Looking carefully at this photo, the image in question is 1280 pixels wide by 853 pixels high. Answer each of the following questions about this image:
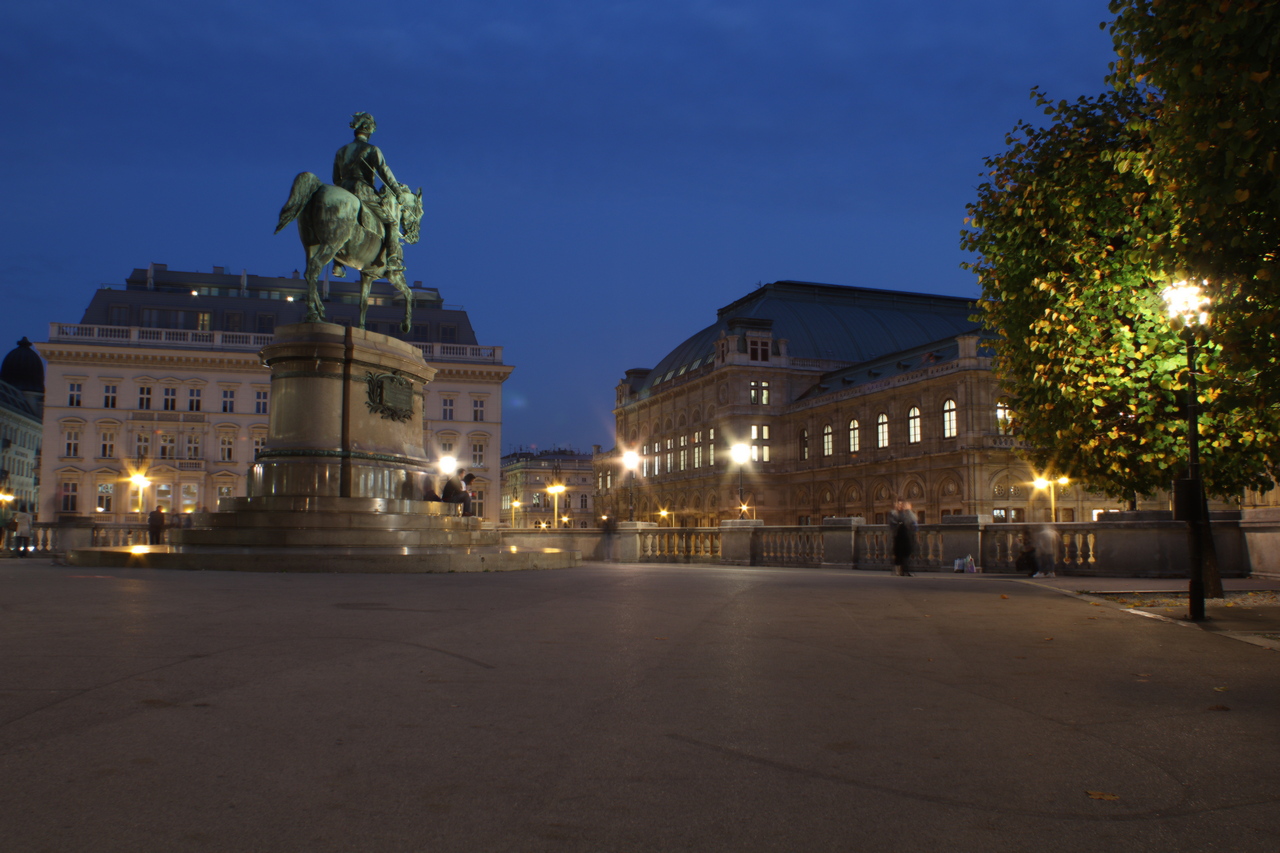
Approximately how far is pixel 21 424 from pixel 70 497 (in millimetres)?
51275

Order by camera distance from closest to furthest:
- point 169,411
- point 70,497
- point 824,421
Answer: point 70,497, point 169,411, point 824,421

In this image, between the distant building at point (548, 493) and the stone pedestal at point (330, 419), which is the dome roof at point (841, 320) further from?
the stone pedestal at point (330, 419)

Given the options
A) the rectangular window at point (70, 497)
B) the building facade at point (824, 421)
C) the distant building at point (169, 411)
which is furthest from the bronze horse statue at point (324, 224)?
the rectangular window at point (70, 497)

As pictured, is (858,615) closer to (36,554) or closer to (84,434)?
(36,554)

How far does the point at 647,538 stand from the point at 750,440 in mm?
62356

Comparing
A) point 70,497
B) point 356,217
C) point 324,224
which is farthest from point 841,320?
point 324,224

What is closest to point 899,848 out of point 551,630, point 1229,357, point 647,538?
point 551,630

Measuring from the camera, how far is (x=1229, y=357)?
9.02 meters

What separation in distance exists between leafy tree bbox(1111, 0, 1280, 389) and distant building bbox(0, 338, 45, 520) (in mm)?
104061

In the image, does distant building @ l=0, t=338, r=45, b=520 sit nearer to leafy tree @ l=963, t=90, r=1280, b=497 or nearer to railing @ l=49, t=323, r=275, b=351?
railing @ l=49, t=323, r=275, b=351

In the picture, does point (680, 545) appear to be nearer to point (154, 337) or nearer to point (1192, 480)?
point (1192, 480)

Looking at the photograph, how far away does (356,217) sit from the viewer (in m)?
19.8

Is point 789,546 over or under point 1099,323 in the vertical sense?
under

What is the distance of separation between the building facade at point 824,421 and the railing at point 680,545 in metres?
34.9
